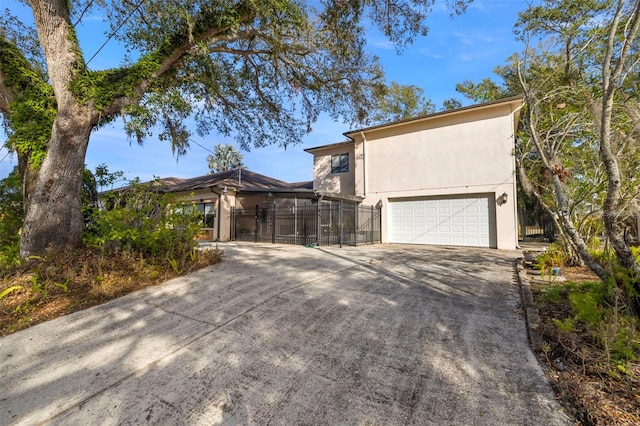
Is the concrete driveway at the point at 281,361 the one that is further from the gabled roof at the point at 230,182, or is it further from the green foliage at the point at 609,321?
the gabled roof at the point at 230,182

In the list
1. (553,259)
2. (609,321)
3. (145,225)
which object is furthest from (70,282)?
(553,259)

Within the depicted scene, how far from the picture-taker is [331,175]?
15.8m

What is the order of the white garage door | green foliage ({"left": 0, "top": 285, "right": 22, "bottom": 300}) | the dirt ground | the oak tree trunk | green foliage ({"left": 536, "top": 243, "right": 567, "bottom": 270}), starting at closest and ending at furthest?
the dirt ground → green foliage ({"left": 0, "top": 285, "right": 22, "bottom": 300}) → the oak tree trunk → green foliage ({"left": 536, "top": 243, "right": 567, "bottom": 270}) → the white garage door

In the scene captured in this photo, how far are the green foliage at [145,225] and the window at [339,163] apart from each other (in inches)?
419

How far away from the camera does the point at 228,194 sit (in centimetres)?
Result: 1395

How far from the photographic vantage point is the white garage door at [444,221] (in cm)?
1110

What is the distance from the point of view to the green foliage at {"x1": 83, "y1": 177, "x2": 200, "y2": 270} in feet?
16.0

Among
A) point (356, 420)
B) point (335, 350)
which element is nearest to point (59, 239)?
point (335, 350)

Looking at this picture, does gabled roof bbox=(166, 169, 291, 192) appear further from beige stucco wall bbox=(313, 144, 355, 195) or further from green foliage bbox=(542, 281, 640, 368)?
green foliage bbox=(542, 281, 640, 368)

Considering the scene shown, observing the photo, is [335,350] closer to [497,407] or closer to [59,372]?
[497,407]

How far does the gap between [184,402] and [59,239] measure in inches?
191

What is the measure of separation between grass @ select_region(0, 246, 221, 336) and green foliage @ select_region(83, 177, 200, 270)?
231mm

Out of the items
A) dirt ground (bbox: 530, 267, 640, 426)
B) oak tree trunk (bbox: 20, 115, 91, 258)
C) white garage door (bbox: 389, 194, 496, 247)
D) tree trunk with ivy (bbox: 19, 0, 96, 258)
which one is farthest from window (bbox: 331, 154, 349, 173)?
dirt ground (bbox: 530, 267, 640, 426)

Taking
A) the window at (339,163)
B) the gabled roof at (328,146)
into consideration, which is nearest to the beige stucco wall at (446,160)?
the gabled roof at (328,146)
